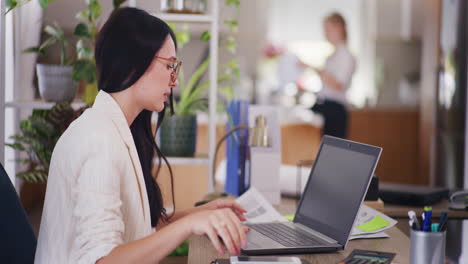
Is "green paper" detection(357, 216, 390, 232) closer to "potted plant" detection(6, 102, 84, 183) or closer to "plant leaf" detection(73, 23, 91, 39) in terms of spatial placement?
"potted plant" detection(6, 102, 84, 183)

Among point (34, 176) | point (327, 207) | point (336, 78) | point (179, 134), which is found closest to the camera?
point (327, 207)

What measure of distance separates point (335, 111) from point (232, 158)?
2647mm

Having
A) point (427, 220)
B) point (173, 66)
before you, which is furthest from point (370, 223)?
point (173, 66)

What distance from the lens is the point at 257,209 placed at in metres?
1.83

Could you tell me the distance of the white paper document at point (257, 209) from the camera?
1.78 metres

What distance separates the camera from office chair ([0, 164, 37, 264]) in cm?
137

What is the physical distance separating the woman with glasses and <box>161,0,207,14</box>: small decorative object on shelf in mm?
1059

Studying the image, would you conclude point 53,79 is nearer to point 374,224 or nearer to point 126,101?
point 126,101

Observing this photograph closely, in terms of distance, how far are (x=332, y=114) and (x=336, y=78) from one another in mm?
274

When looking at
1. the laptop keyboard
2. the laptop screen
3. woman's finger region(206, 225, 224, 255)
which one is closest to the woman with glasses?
woman's finger region(206, 225, 224, 255)

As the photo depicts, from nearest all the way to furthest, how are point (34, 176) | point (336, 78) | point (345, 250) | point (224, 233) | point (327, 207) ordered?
point (224, 233), point (345, 250), point (327, 207), point (34, 176), point (336, 78)

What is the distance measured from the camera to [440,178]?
195 inches

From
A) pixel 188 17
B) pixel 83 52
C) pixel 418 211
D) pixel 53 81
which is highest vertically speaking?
pixel 188 17

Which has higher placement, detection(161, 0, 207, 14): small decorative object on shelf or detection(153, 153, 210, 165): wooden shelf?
detection(161, 0, 207, 14): small decorative object on shelf
